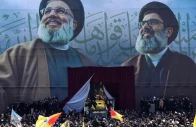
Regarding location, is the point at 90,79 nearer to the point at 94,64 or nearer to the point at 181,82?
the point at 94,64

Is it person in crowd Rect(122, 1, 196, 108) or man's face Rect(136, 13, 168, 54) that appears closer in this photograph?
person in crowd Rect(122, 1, 196, 108)

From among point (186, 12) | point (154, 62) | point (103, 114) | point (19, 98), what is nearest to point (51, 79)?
point (19, 98)

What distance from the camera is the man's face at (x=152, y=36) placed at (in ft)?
74.9

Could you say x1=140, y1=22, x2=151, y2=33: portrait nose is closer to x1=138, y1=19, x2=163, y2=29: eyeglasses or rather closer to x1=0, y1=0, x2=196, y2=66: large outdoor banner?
x1=138, y1=19, x2=163, y2=29: eyeglasses

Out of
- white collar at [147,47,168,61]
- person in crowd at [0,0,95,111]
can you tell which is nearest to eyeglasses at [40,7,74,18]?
person in crowd at [0,0,95,111]

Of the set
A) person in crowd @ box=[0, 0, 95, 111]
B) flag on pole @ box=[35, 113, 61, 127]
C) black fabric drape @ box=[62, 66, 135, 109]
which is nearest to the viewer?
flag on pole @ box=[35, 113, 61, 127]

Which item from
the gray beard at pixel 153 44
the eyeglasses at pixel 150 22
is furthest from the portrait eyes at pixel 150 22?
the gray beard at pixel 153 44

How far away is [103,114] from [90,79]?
2446mm

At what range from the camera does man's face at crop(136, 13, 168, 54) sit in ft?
74.9

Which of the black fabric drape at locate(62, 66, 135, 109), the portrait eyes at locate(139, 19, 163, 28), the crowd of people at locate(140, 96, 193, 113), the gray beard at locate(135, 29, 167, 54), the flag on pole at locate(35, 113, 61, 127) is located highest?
the portrait eyes at locate(139, 19, 163, 28)

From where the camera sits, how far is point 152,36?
22.8m

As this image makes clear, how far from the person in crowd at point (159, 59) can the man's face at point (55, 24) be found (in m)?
3.25

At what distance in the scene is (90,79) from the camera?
22.7 m

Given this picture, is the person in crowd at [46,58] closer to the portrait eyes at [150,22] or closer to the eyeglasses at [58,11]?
the eyeglasses at [58,11]
